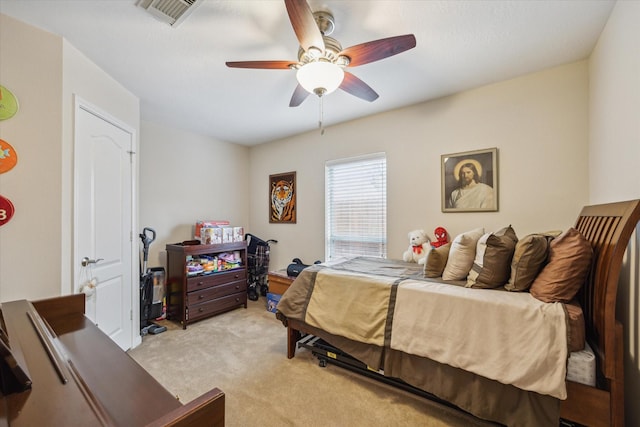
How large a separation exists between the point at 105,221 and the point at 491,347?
10.2ft

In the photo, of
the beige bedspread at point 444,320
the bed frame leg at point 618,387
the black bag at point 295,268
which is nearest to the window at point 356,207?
the black bag at point 295,268

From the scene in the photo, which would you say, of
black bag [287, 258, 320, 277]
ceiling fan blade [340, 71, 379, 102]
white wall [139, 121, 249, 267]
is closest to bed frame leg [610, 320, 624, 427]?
ceiling fan blade [340, 71, 379, 102]

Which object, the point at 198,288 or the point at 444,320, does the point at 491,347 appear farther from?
the point at 198,288

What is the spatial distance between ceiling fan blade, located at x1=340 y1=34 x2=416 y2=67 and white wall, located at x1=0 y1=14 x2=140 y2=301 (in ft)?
6.70

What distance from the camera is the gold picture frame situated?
2514 mm

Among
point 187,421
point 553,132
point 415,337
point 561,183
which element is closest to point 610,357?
point 415,337

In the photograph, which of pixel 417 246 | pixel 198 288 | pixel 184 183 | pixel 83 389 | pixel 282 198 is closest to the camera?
pixel 83 389

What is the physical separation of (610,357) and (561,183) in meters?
1.60

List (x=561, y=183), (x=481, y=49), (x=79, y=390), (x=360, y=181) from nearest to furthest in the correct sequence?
(x=79, y=390) → (x=481, y=49) → (x=561, y=183) → (x=360, y=181)

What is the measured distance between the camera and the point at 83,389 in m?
0.73

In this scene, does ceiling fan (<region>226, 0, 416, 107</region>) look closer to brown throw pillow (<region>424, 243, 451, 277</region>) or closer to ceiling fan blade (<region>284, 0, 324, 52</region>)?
ceiling fan blade (<region>284, 0, 324, 52</region>)

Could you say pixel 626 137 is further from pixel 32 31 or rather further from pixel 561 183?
pixel 32 31

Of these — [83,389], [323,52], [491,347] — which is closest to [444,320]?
[491,347]

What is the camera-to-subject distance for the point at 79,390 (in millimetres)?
719
